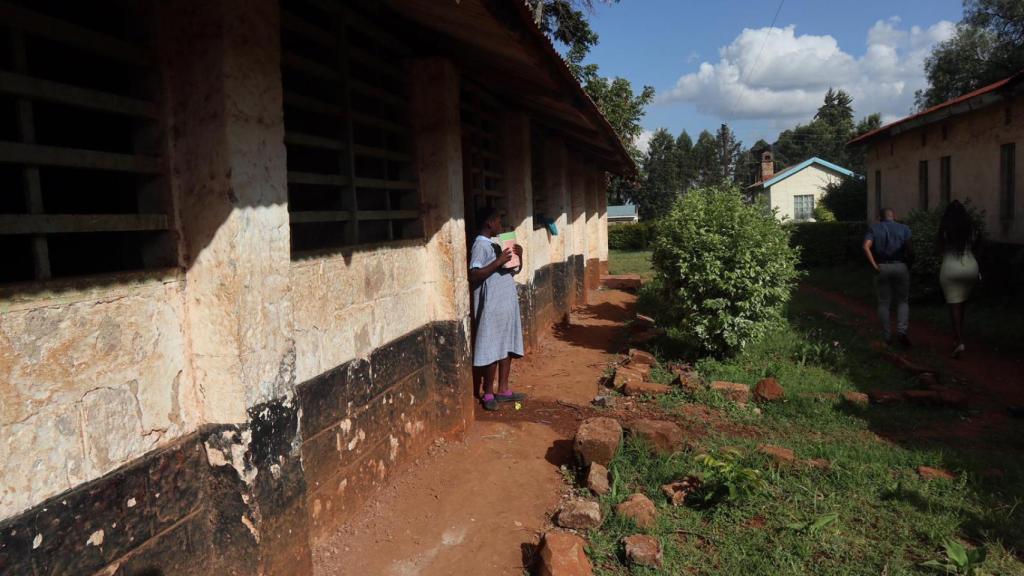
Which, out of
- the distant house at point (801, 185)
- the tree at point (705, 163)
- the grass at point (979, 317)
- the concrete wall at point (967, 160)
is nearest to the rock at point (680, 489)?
the grass at point (979, 317)

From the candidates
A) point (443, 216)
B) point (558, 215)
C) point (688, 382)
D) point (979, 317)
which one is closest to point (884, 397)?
point (688, 382)

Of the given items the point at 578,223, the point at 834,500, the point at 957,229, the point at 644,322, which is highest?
the point at 578,223

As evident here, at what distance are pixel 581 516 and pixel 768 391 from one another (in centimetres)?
323

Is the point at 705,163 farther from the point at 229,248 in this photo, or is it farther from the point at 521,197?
the point at 229,248

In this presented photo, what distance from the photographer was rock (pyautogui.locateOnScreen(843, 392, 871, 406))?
6.19 meters

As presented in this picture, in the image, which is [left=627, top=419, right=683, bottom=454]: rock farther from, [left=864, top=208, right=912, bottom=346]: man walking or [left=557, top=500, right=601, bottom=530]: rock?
[left=864, top=208, right=912, bottom=346]: man walking

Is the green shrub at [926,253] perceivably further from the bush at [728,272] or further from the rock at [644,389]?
the rock at [644,389]

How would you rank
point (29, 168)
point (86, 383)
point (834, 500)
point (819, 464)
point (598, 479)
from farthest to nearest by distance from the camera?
1. point (819, 464)
2. point (598, 479)
3. point (834, 500)
4. point (86, 383)
5. point (29, 168)

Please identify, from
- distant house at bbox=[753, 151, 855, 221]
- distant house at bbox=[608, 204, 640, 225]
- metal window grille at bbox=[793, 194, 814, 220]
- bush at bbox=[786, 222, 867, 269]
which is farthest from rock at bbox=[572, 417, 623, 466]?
distant house at bbox=[608, 204, 640, 225]

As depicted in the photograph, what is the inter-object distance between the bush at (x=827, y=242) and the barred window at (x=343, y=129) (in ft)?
61.8

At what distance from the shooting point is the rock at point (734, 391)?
6375mm

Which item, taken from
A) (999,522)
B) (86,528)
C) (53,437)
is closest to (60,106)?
(53,437)

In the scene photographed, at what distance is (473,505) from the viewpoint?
169 inches

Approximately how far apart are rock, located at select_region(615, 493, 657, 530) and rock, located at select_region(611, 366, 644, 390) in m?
2.87
